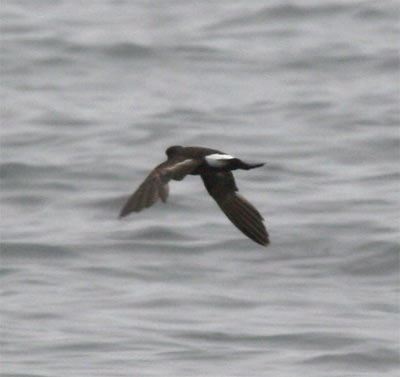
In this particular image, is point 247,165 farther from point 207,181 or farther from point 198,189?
point 198,189

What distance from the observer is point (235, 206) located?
764cm

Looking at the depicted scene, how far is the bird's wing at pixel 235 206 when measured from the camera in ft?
24.5

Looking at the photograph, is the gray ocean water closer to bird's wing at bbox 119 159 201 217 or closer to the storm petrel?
the storm petrel

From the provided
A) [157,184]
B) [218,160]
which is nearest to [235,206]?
[218,160]

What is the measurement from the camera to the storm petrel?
6395 mm

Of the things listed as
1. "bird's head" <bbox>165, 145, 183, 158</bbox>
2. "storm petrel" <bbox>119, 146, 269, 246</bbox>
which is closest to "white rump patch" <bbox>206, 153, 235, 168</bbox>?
"storm petrel" <bbox>119, 146, 269, 246</bbox>

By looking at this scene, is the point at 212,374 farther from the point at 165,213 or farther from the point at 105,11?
the point at 105,11

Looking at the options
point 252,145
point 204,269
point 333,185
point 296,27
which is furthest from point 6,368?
point 296,27

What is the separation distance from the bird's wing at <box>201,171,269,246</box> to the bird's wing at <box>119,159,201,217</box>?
2.19 feet

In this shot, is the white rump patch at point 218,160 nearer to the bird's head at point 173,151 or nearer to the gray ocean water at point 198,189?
the bird's head at point 173,151

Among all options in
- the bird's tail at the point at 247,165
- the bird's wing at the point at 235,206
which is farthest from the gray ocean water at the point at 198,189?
the bird's tail at the point at 247,165

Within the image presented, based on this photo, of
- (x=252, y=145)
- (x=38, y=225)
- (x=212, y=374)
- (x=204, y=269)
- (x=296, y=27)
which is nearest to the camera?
(x=212, y=374)

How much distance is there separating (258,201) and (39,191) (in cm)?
157

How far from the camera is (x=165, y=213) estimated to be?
12.2 metres
